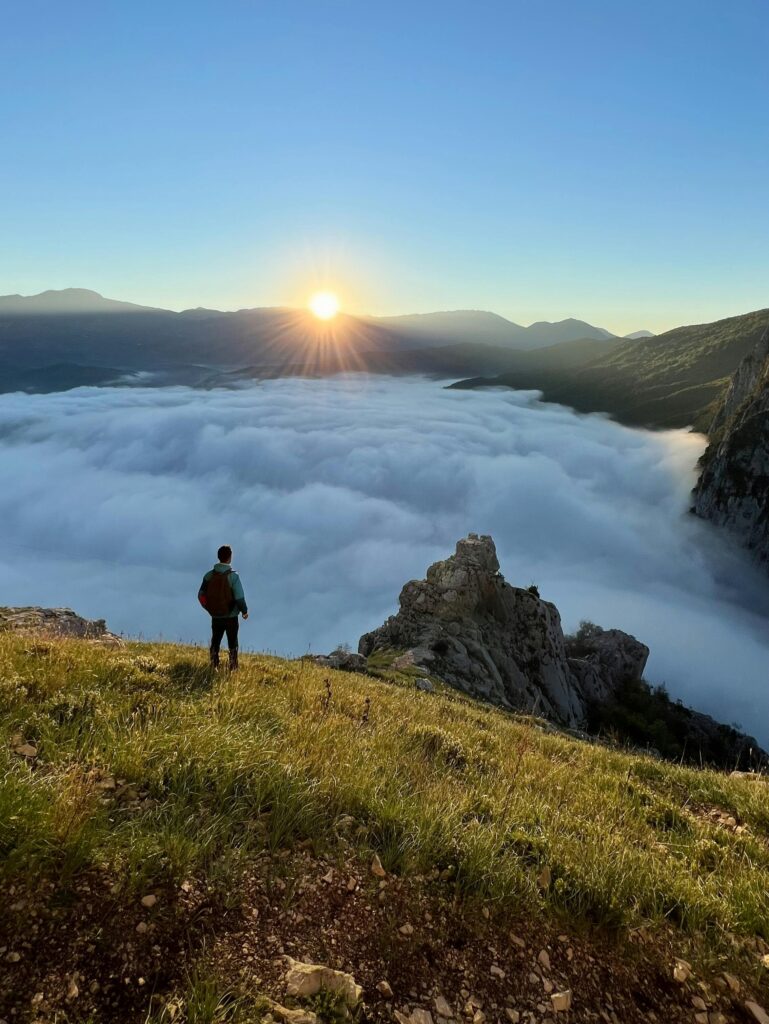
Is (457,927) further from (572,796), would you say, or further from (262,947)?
(572,796)

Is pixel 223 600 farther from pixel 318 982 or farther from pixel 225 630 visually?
pixel 318 982

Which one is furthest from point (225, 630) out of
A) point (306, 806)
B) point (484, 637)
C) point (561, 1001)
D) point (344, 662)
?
point (484, 637)

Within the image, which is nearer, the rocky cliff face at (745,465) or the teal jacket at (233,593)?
the teal jacket at (233,593)

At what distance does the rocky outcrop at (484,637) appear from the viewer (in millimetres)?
33531

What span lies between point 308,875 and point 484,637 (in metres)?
36.7

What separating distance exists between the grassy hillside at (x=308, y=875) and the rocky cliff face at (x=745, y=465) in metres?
157

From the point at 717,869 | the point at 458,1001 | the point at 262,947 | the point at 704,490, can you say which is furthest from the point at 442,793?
the point at 704,490

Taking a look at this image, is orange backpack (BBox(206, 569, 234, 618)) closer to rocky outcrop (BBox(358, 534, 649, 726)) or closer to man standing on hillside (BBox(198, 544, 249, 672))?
man standing on hillside (BBox(198, 544, 249, 672))

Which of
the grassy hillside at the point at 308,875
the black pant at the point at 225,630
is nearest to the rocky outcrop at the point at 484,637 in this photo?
the black pant at the point at 225,630

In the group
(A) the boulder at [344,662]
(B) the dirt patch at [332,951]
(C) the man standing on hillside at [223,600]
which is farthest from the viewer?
(A) the boulder at [344,662]

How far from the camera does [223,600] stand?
1033cm

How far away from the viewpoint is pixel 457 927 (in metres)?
4.17

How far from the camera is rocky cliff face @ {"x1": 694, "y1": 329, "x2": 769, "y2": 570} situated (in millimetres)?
133125

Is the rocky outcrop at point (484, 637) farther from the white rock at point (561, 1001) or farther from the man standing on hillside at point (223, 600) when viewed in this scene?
the white rock at point (561, 1001)
